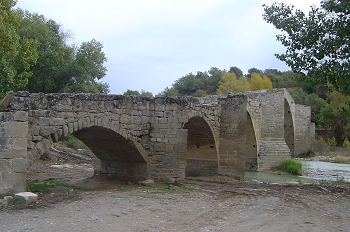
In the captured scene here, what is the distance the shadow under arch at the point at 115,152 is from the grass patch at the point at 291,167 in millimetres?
12767

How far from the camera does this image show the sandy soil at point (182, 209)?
604 cm

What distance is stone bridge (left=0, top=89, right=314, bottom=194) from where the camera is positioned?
7.79 meters

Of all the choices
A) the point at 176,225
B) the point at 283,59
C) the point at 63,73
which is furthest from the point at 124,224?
the point at 63,73

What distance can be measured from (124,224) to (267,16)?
6.39 meters

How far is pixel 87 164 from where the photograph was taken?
54.5ft

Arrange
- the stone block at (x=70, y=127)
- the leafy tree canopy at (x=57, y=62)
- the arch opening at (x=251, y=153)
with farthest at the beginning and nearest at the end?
the arch opening at (x=251, y=153)
the leafy tree canopy at (x=57, y=62)
the stone block at (x=70, y=127)

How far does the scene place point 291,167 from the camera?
21.9 meters

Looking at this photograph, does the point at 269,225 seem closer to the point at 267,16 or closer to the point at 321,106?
the point at 267,16

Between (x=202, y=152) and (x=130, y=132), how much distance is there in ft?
18.0

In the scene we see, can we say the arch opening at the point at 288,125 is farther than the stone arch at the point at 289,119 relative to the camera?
Yes

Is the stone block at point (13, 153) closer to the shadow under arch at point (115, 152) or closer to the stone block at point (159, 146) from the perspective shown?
the shadow under arch at point (115, 152)

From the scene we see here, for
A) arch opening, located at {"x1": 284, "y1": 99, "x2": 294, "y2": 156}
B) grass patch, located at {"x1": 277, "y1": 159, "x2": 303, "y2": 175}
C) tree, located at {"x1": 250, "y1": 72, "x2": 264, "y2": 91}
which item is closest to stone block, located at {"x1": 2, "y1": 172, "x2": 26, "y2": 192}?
grass patch, located at {"x1": 277, "y1": 159, "x2": 303, "y2": 175}

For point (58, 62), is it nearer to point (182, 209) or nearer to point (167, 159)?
point (167, 159)

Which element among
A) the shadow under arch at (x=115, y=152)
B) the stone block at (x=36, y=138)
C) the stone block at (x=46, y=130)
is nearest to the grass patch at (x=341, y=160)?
the shadow under arch at (x=115, y=152)
